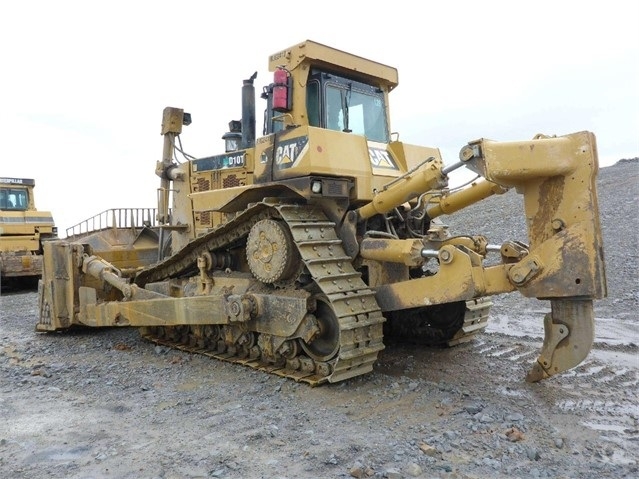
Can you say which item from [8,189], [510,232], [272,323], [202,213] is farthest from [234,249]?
[8,189]

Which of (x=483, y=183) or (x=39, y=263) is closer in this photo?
(x=483, y=183)

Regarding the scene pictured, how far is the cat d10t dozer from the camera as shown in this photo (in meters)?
4.12

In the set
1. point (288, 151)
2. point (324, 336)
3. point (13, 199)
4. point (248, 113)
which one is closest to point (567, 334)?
point (324, 336)

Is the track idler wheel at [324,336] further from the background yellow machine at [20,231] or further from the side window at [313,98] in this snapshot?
the background yellow machine at [20,231]

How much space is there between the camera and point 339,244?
5.33 metres

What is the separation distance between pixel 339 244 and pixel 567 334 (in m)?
2.08

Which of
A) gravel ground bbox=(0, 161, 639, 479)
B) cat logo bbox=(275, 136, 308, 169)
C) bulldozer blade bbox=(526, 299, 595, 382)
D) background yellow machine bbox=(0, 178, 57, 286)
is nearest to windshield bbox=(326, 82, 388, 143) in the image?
cat logo bbox=(275, 136, 308, 169)

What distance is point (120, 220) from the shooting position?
29.7ft

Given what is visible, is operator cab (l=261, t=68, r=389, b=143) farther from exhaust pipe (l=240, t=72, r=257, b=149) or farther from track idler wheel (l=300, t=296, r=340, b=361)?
track idler wheel (l=300, t=296, r=340, b=361)

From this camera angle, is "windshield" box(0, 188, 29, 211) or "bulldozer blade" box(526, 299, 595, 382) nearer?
"bulldozer blade" box(526, 299, 595, 382)

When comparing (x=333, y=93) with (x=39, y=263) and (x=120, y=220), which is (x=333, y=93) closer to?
(x=120, y=220)

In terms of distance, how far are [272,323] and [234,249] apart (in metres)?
1.35

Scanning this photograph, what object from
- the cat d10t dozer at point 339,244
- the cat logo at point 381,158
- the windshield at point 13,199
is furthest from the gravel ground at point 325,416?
the windshield at point 13,199

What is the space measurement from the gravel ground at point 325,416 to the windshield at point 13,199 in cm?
1024
